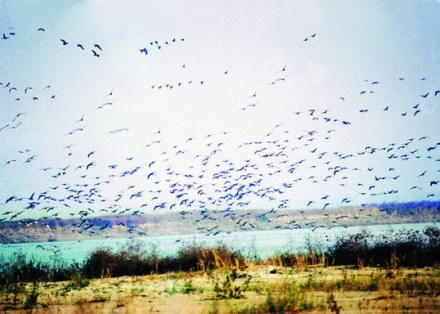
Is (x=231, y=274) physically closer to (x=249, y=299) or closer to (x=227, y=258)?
(x=249, y=299)

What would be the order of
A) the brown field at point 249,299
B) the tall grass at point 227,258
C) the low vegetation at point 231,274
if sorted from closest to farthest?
the brown field at point 249,299 → the low vegetation at point 231,274 → the tall grass at point 227,258

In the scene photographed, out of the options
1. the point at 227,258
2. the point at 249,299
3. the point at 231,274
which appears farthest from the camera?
the point at 227,258

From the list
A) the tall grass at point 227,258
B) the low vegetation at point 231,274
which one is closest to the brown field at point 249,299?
the low vegetation at point 231,274

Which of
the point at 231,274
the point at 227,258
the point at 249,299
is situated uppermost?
the point at 231,274

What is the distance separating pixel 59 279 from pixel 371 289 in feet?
55.8

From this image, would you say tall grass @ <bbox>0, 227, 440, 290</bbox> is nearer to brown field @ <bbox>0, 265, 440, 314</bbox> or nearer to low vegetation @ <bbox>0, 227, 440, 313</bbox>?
low vegetation @ <bbox>0, 227, 440, 313</bbox>

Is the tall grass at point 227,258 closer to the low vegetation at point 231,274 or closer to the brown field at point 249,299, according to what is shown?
the low vegetation at point 231,274

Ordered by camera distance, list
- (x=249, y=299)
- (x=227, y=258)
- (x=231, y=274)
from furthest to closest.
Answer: (x=227, y=258)
(x=231, y=274)
(x=249, y=299)

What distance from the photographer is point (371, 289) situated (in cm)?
1377

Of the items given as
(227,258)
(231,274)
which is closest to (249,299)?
(231,274)

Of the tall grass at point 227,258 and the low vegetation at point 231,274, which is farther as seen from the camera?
the tall grass at point 227,258

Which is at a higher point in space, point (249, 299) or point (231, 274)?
point (231, 274)

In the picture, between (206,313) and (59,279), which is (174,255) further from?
(206,313)

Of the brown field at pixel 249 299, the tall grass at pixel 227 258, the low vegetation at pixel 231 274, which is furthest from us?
the tall grass at pixel 227 258
